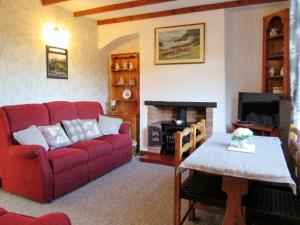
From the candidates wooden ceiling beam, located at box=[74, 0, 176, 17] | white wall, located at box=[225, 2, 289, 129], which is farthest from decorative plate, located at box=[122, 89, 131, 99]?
white wall, located at box=[225, 2, 289, 129]

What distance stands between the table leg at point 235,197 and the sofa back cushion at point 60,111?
9.06ft

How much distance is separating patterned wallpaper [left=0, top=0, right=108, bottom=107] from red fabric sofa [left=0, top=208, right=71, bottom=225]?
236cm

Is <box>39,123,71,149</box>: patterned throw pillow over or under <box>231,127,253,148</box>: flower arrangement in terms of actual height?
under

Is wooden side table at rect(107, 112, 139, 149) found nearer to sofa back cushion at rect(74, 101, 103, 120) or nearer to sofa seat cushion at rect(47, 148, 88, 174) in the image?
sofa back cushion at rect(74, 101, 103, 120)

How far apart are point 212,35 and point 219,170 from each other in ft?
10.3

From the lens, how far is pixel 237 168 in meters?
1.68

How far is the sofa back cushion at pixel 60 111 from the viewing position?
3764mm

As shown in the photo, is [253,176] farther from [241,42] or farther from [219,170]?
[241,42]

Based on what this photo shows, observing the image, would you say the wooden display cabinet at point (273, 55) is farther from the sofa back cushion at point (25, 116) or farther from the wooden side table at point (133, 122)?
the sofa back cushion at point (25, 116)

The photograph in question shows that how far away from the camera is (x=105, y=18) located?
5.05 meters

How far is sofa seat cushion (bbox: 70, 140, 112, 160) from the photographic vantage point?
3463 millimetres

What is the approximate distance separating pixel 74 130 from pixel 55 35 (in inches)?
65.7

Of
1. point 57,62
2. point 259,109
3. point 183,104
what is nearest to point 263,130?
point 259,109

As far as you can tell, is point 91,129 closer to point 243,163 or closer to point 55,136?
point 55,136
